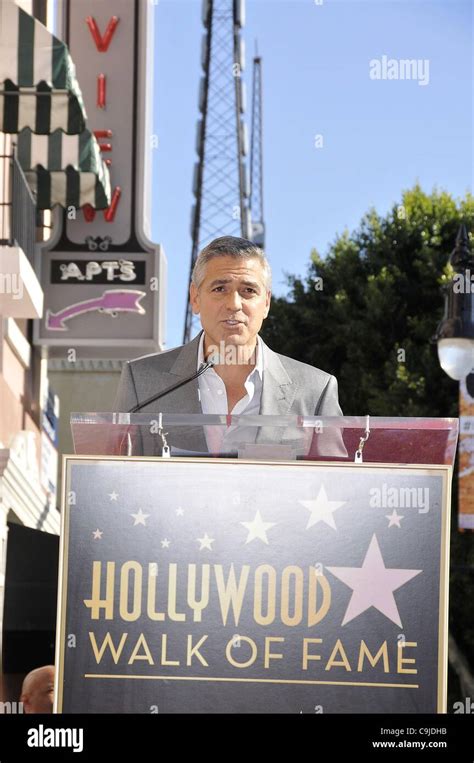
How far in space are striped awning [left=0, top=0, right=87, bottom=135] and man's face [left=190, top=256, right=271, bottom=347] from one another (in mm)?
7092

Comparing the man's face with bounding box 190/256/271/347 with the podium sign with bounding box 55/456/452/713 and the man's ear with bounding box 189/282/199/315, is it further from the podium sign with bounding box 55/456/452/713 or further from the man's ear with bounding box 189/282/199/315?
the podium sign with bounding box 55/456/452/713

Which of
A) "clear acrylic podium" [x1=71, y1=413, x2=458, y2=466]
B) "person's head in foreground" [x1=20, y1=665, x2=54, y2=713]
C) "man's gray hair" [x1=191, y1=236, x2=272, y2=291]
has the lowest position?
"person's head in foreground" [x1=20, y1=665, x2=54, y2=713]

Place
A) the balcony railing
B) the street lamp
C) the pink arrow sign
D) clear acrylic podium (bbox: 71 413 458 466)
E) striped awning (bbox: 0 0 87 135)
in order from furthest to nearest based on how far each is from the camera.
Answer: the pink arrow sign → the balcony railing → striped awning (bbox: 0 0 87 135) → the street lamp → clear acrylic podium (bbox: 71 413 458 466)

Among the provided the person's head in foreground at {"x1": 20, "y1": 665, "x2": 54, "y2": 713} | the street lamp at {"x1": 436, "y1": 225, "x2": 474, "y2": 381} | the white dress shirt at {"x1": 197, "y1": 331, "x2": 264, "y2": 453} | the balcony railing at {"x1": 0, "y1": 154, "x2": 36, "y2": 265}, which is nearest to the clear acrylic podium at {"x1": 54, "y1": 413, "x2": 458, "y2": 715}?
the white dress shirt at {"x1": 197, "y1": 331, "x2": 264, "y2": 453}

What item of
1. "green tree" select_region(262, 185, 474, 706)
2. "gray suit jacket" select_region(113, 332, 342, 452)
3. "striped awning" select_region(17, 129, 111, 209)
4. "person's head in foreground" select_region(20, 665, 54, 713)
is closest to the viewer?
"gray suit jacket" select_region(113, 332, 342, 452)

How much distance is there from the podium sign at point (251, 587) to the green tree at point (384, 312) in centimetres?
1567

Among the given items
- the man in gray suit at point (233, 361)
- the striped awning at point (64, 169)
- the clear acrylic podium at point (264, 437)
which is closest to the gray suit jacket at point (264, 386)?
the man in gray suit at point (233, 361)

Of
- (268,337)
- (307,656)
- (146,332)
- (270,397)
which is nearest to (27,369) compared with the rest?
(146,332)

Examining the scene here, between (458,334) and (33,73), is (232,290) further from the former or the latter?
(33,73)

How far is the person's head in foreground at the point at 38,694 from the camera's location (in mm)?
6129

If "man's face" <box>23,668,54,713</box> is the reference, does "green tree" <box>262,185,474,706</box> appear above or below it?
above

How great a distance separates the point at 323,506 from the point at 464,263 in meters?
8.34

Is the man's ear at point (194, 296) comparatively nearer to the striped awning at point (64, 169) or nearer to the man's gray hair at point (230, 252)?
the man's gray hair at point (230, 252)

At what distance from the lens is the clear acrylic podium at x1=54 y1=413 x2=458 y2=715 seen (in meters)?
2.69
